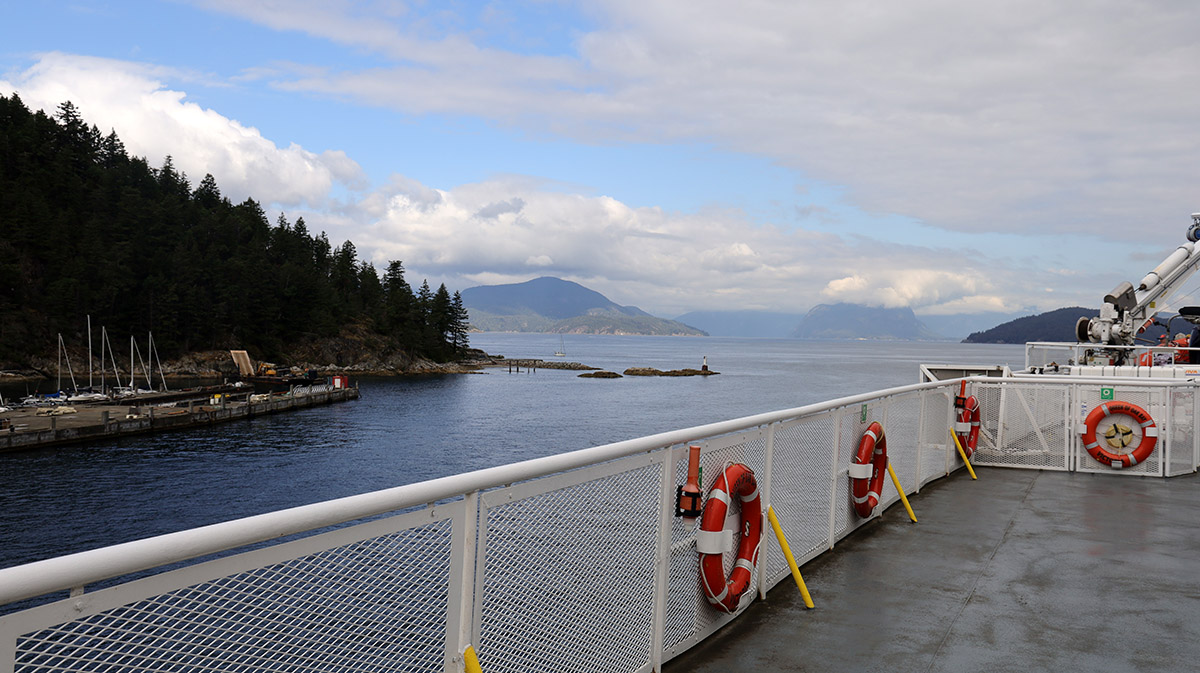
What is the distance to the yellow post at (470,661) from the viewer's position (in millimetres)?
3023

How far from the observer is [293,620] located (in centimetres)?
258

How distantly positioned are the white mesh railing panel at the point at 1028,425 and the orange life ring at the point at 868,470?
516cm

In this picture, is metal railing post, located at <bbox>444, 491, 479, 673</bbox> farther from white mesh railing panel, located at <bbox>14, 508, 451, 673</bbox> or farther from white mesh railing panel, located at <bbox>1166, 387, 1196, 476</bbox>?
white mesh railing panel, located at <bbox>1166, 387, 1196, 476</bbox>

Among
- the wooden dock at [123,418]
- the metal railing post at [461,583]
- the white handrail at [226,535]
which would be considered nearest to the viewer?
the white handrail at [226,535]

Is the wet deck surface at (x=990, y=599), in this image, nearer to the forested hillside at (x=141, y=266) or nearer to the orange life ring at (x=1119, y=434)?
the orange life ring at (x=1119, y=434)

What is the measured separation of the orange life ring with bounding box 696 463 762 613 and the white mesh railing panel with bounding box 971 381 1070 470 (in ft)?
27.5

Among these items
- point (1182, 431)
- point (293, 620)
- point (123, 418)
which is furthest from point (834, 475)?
point (123, 418)

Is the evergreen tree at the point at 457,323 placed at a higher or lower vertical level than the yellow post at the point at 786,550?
higher

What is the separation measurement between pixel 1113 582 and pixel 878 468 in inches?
87.4

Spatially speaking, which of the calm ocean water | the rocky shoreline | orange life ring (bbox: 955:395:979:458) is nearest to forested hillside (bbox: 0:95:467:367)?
the rocky shoreline

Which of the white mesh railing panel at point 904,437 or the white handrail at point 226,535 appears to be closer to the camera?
the white handrail at point 226,535

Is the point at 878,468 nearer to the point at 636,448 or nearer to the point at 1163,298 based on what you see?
the point at 636,448

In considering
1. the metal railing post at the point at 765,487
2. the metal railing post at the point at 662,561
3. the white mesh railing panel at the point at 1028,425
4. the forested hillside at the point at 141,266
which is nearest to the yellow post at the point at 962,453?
the white mesh railing panel at the point at 1028,425

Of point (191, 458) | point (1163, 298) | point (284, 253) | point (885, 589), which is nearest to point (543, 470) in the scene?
point (885, 589)
